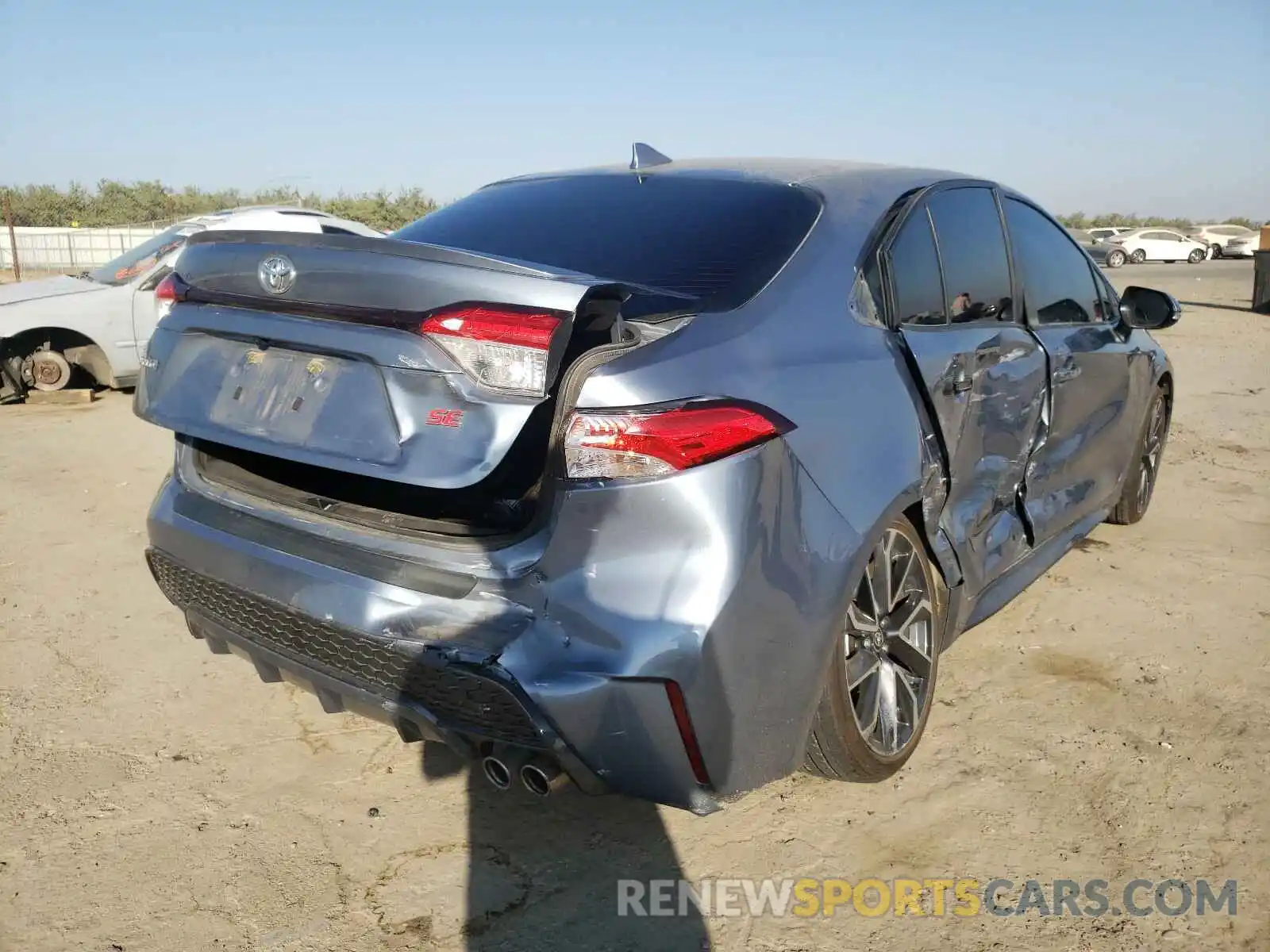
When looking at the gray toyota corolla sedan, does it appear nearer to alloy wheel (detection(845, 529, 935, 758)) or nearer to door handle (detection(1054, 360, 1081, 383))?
alloy wheel (detection(845, 529, 935, 758))

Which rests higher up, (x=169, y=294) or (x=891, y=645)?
(x=169, y=294)

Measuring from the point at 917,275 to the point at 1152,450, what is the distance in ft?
10.1

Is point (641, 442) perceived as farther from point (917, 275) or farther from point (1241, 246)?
point (1241, 246)

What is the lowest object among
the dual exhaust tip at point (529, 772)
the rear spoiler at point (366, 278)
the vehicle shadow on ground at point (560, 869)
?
the vehicle shadow on ground at point (560, 869)

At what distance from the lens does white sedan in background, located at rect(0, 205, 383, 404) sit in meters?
8.59

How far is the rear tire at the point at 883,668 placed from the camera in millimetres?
2619

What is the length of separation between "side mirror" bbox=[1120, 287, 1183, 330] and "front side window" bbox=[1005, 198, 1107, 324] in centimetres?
17

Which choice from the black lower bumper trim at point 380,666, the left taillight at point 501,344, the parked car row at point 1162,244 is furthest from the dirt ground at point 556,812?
the parked car row at point 1162,244

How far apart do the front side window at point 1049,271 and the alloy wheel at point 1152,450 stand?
43.6 inches

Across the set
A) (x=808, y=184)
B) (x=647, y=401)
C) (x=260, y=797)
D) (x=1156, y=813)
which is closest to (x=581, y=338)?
(x=647, y=401)

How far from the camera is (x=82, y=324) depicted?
865 cm

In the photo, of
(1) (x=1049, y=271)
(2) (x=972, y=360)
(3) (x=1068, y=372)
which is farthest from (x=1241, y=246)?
(2) (x=972, y=360)

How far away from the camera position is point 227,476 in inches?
117

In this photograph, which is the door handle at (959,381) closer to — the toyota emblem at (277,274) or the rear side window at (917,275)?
the rear side window at (917,275)
